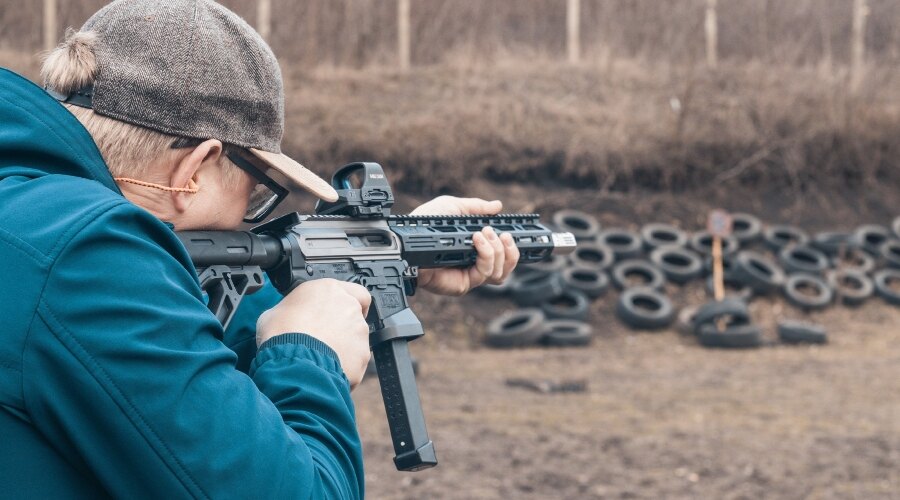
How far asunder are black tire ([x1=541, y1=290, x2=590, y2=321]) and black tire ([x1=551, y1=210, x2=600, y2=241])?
1.65 meters

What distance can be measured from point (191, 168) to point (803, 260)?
15.0 metres

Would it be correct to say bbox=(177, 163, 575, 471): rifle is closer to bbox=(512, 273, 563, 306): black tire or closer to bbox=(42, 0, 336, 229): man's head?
bbox=(42, 0, 336, 229): man's head

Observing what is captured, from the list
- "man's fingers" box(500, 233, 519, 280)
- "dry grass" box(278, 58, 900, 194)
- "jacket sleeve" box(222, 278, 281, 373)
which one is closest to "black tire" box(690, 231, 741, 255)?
"dry grass" box(278, 58, 900, 194)

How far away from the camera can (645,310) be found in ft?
44.9

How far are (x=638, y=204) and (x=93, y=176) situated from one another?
50.9 ft

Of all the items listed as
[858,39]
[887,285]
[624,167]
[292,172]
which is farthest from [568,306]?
[292,172]

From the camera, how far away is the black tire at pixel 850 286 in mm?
14328

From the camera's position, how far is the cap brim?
189 cm

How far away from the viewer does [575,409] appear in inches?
350

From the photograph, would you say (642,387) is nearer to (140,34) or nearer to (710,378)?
(710,378)

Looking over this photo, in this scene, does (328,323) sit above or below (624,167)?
above

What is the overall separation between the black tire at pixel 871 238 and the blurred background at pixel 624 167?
0.78 metres

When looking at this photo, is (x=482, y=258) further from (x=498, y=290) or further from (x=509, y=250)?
(x=498, y=290)

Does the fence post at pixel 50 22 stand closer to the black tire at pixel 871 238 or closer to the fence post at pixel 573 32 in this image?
the fence post at pixel 573 32
